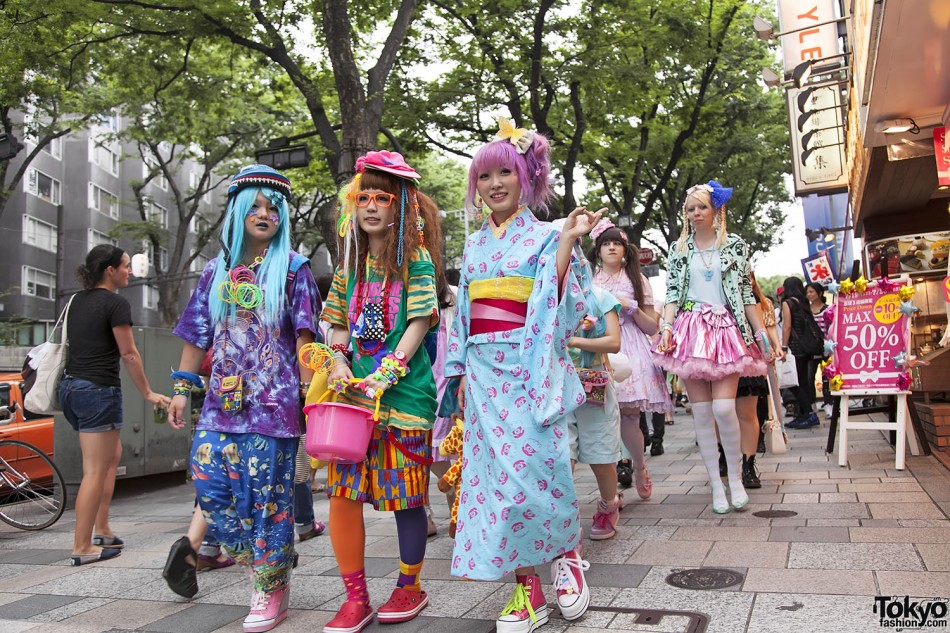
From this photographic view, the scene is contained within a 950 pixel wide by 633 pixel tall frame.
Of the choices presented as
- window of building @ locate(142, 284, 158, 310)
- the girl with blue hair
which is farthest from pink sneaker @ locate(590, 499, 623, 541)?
window of building @ locate(142, 284, 158, 310)

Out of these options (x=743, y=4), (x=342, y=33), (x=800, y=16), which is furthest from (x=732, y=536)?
(x=743, y=4)

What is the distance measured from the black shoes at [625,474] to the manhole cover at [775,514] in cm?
157

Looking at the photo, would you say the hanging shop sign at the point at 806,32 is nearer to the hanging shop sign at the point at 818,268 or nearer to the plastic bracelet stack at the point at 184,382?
→ the hanging shop sign at the point at 818,268

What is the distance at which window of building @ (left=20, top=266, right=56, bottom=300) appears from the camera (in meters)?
26.3

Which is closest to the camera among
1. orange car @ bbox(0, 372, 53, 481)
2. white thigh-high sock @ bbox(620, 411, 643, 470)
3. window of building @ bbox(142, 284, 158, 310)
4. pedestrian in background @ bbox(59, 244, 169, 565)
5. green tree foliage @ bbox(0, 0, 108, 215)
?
pedestrian in background @ bbox(59, 244, 169, 565)

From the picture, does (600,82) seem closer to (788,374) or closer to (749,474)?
(788,374)

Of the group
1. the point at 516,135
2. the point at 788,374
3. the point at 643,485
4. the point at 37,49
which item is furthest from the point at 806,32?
the point at 37,49

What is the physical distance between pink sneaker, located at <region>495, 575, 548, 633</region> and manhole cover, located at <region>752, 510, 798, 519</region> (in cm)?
217

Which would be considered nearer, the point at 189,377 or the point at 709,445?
the point at 189,377

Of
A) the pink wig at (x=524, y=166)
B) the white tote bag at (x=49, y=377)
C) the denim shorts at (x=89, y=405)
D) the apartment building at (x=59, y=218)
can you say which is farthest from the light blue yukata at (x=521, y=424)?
the apartment building at (x=59, y=218)

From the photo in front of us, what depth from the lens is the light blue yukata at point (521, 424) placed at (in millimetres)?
2910

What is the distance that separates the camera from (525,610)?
2.87 meters

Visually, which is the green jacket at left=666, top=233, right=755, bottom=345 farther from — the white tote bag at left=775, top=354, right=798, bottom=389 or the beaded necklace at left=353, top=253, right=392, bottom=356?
the white tote bag at left=775, top=354, right=798, bottom=389

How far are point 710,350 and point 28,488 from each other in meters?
5.64
